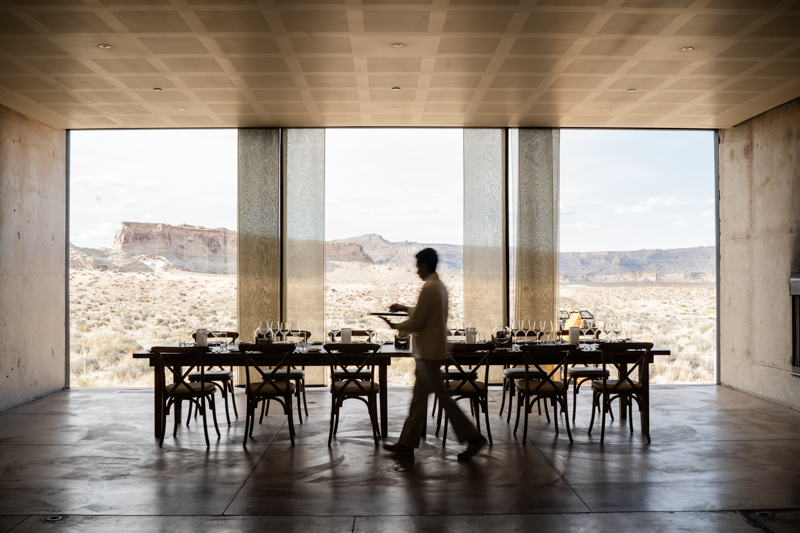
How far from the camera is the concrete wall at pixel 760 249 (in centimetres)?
686

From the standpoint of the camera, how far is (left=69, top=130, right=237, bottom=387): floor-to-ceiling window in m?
15.2

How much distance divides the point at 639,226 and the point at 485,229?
39.4 feet

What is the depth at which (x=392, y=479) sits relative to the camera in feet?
13.7

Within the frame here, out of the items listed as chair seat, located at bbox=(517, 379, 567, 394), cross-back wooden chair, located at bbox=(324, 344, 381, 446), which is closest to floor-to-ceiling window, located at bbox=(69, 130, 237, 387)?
cross-back wooden chair, located at bbox=(324, 344, 381, 446)

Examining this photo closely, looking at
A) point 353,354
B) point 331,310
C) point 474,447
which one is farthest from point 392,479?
point 331,310

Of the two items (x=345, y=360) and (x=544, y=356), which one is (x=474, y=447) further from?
(x=345, y=360)

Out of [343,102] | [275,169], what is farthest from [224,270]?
[343,102]

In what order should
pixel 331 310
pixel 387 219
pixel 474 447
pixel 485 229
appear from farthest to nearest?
pixel 387 219 → pixel 331 310 → pixel 485 229 → pixel 474 447

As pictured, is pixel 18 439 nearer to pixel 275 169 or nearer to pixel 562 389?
pixel 275 169

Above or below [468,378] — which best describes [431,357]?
above

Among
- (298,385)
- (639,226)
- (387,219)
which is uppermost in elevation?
(387,219)

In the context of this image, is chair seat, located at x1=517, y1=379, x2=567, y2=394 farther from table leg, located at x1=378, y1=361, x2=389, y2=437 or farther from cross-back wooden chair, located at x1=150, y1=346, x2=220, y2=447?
cross-back wooden chair, located at x1=150, y1=346, x2=220, y2=447

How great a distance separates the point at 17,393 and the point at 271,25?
5.48 metres

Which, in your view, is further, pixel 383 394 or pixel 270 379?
pixel 383 394
